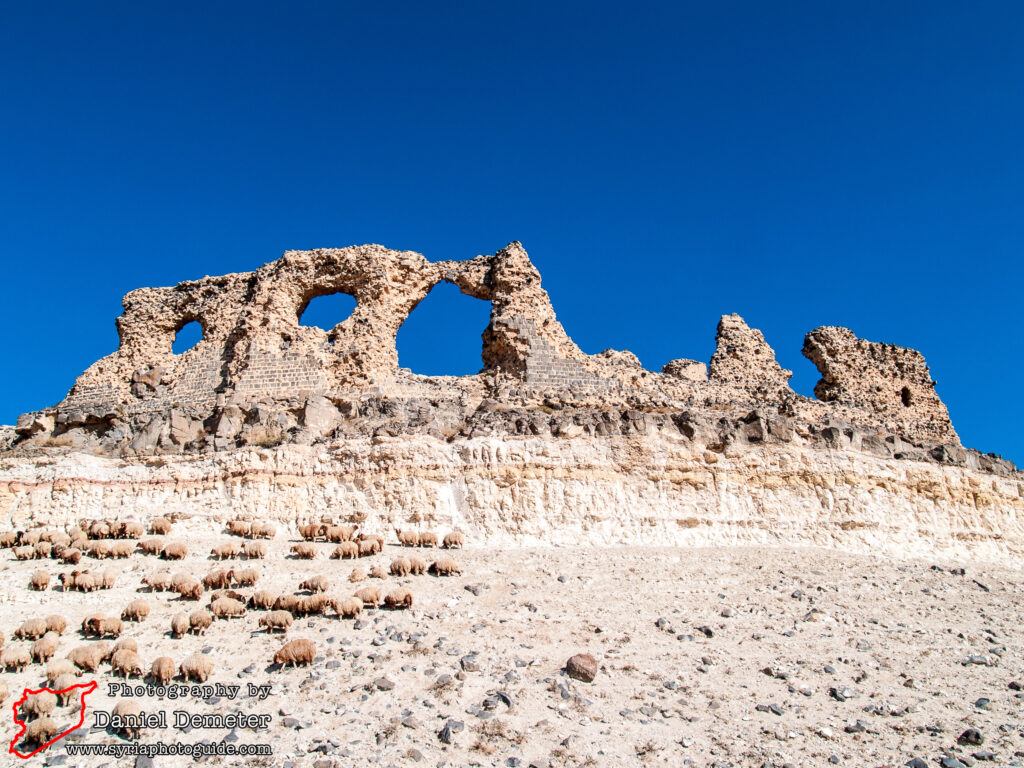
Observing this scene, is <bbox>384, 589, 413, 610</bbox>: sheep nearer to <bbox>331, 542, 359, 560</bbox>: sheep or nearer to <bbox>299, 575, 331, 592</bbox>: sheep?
<bbox>299, 575, 331, 592</bbox>: sheep

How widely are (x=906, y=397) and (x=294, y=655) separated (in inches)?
855

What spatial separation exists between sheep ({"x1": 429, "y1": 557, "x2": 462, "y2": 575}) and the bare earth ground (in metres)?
→ 0.15

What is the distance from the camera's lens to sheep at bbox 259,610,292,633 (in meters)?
8.62

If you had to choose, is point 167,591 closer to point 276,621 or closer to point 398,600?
point 276,621

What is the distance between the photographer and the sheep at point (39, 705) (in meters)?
6.64

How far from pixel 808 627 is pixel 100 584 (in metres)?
9.64

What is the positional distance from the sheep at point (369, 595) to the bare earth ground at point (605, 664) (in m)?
0.16

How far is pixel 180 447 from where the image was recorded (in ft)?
49.3

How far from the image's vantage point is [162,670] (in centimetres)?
729

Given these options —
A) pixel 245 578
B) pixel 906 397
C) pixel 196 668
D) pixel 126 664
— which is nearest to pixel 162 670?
pixel 196 668

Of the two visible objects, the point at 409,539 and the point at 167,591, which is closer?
the point at 167,591

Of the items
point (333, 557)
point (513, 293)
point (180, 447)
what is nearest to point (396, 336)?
point (513, 293)

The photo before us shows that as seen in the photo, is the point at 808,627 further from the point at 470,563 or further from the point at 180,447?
the point at 180,447

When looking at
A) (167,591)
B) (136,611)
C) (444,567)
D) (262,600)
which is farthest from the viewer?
(444,567)
